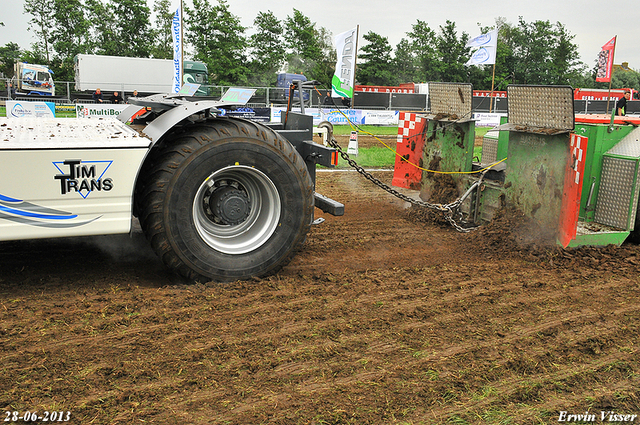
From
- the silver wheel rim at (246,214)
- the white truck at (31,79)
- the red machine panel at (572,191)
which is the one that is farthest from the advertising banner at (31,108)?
the red machine panel at (572,191)

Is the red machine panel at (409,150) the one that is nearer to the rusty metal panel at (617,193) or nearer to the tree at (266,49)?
the rusty metal panel at (617,193)

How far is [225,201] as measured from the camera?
13.9 ft

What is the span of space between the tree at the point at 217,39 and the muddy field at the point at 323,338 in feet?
139

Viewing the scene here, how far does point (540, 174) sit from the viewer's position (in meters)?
5.48

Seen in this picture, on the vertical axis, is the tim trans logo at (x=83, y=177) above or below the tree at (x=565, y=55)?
below

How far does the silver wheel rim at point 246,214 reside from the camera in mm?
4254

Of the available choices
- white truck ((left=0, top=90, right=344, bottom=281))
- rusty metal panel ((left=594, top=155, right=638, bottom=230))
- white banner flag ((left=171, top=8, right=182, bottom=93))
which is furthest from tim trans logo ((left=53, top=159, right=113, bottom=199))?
white banner flag ((left=171, top=8, right=182, bottom=93))

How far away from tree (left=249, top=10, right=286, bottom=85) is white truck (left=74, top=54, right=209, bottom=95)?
1587 centimetres

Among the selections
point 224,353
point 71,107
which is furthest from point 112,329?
point 71,107

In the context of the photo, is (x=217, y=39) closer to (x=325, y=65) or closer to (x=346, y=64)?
(x=325, y=65)

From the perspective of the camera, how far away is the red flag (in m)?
20.1

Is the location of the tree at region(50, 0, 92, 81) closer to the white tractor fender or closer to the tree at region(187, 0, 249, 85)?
the tree at region(187, 0, 249, 85)

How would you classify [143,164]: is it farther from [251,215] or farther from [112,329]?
[112,329]

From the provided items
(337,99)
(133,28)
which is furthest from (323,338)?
(133,28)
